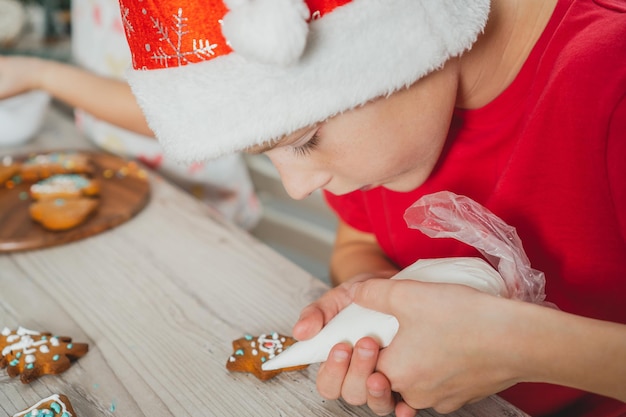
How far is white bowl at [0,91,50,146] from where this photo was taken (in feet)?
4.73

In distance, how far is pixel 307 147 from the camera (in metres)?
0.70

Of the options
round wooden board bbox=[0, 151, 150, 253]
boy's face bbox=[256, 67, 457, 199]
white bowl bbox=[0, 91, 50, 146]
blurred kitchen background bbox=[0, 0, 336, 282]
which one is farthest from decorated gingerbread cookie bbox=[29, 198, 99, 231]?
blurred kitchen background bbox=[0, 0, 336, 282]

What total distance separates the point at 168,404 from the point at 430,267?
340mm

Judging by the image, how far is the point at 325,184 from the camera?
2.48 ft

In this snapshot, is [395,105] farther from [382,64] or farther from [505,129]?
[505,129]

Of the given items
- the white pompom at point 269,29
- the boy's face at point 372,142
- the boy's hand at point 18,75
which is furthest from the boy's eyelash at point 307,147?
the boy's hand at point 18,75

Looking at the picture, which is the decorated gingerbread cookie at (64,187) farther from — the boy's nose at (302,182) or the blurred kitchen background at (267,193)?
the blurred kitchen background at (267,193)

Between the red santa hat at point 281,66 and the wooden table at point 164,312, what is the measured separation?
29 centimetres

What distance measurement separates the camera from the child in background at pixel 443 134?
22.2 inches

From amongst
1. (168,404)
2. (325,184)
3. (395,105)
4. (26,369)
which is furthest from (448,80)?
(26,369)

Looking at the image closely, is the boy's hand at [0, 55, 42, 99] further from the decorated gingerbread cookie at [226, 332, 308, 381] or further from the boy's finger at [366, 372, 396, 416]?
the boy's finger at [366, 372, 396, 416]

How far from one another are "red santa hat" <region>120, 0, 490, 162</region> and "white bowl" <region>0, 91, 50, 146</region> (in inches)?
37.4

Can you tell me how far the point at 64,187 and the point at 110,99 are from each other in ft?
0.88

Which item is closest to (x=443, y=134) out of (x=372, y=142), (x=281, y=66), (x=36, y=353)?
(x=372, y=142)
